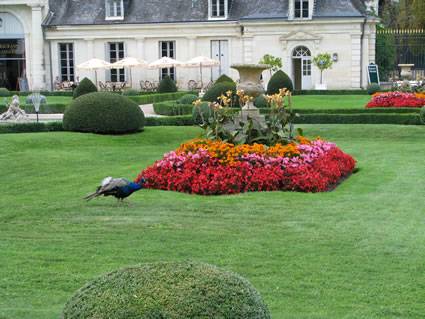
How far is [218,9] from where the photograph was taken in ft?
120

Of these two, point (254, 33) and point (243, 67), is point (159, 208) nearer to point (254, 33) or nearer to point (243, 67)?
point (243, 67)

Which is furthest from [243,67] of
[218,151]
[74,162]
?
[74,162]

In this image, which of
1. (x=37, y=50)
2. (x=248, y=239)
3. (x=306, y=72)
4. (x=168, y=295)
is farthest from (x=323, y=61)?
(x=168, y=295)

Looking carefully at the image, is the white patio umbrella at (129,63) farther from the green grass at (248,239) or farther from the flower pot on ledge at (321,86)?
the green grass at (248,239)

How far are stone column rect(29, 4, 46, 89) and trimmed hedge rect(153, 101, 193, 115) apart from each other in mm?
15431

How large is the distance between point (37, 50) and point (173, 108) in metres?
17.4

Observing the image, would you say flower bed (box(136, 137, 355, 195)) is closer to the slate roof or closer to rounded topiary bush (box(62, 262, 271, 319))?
rounded topiary bush (box(62, 262, 271, 319))

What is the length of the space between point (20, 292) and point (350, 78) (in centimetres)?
3160

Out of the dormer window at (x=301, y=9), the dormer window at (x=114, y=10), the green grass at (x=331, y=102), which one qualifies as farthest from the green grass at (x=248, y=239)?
the dormer window at (x=114, y=10)

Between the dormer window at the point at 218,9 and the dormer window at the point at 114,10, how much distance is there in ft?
17.3

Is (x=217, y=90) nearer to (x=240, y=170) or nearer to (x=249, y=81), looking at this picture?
(x=249, y=81)

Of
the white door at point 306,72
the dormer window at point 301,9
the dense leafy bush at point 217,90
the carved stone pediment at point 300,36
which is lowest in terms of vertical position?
the dense leafy bush at point 217,90

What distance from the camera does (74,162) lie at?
13.0 m

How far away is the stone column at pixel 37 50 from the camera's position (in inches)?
1490
